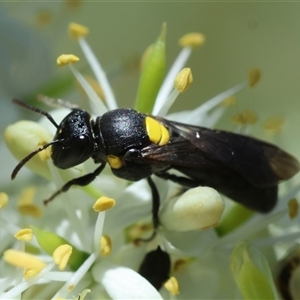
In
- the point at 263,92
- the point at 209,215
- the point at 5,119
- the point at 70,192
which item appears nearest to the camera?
the point at 209,215

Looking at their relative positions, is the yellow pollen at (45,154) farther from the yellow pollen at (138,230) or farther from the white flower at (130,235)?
the yellow pollen at (138,230)

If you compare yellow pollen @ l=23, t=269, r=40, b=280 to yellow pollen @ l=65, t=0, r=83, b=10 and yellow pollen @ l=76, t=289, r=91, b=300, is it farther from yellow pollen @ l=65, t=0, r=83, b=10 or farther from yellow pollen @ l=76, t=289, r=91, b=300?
yellow pollen @ l=65, t=0, r=83, b=10

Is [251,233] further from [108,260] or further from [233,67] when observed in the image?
[233,67]

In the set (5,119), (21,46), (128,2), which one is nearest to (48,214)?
(5,119)

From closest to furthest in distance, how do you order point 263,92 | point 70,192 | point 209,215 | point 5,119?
1. point 209,215
2. point 70,192
3. point 5,119
4. point 263,92

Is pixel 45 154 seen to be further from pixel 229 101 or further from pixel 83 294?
pixel 229 101

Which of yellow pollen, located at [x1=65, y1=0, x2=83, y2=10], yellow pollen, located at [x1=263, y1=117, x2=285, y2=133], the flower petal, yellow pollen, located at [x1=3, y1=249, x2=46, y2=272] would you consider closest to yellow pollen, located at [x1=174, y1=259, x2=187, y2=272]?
the flower petal
